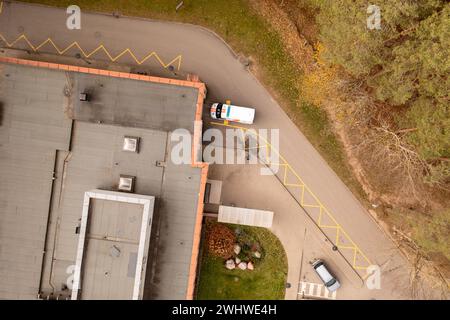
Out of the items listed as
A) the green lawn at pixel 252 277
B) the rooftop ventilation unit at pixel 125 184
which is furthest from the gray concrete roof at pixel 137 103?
the green lawn at pixel 252 277

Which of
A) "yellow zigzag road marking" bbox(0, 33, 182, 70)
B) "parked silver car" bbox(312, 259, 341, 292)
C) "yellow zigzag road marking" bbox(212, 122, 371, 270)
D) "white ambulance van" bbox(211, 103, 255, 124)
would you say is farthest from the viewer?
"yellow zigzag road marking" bbox(212, 122, 371, 270)

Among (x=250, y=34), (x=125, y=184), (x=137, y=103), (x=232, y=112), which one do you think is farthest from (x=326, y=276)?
(x=250, y=34)

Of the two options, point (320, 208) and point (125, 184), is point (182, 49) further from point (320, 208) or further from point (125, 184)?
point (320, 208)

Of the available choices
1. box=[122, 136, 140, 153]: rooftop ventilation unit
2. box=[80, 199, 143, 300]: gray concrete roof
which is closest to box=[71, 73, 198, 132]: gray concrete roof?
box=[122, 136, 140, 153]: rooftop ventilation unit

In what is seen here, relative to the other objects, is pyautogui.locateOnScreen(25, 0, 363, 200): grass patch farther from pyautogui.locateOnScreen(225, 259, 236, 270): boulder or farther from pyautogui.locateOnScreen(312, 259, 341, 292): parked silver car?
pyautogui.locateOnScreen(225, 259, 236, 270): boulder

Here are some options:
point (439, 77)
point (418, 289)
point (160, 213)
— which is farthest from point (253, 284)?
point (439, 77)
